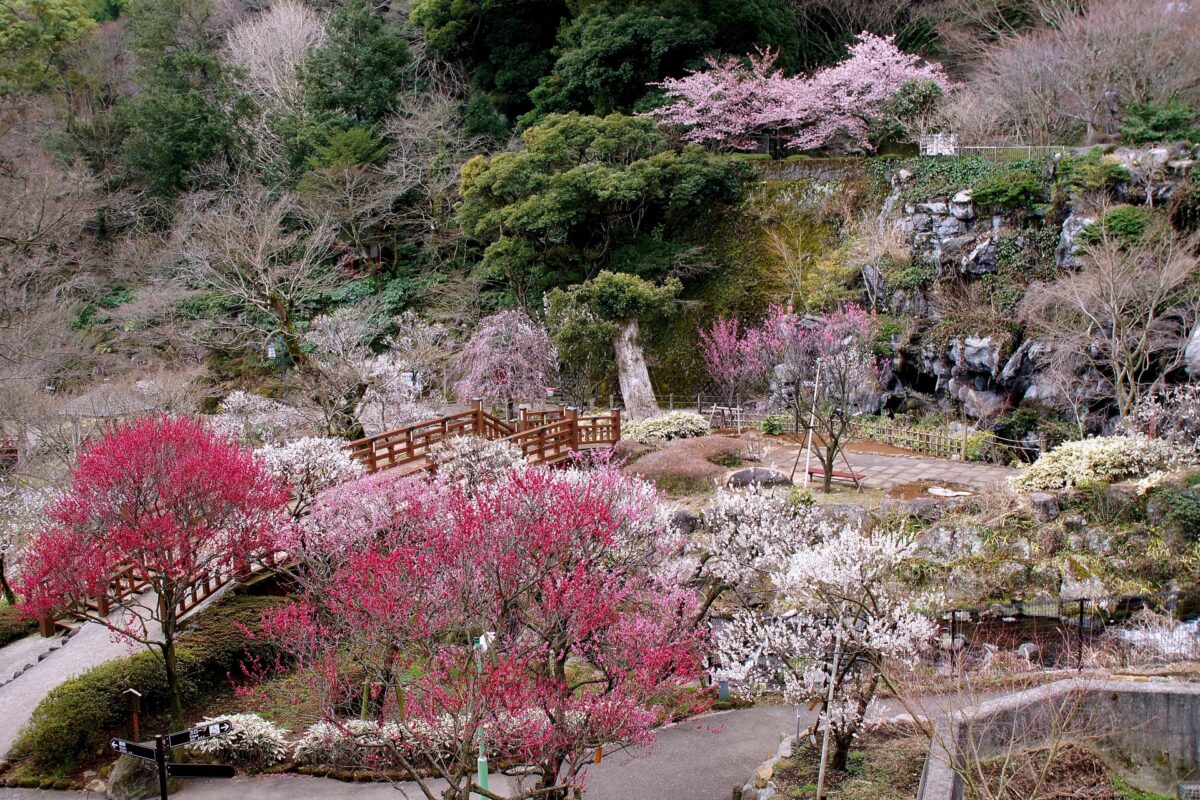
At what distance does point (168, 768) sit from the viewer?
802 cm

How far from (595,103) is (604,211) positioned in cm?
621

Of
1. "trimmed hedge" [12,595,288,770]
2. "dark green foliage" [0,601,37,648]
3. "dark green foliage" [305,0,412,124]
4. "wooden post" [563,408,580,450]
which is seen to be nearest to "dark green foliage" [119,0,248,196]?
"dark green foliage" [305,0,412,124]

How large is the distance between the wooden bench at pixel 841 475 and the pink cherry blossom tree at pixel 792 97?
1203 cm

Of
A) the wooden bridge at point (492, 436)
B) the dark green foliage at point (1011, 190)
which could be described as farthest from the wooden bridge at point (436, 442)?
the dark green foliage at point (1011, 190)

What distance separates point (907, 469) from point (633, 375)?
26.7 feet

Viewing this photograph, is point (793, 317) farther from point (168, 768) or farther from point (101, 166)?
point (101, 166)

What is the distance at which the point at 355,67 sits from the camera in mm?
Answer: 32969

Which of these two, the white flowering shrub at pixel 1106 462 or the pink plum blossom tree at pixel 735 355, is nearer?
the white flowering shrub at pixel 1106 462

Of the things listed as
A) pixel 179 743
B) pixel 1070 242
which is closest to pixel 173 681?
pixel 179 743

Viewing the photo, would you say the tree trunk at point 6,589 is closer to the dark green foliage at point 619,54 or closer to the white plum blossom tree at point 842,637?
the white plum blossom tree at point 842,637

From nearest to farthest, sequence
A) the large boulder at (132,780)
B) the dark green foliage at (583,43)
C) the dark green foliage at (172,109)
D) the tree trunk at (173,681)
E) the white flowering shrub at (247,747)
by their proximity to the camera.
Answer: the large boulder at (132,780) → the white flowering shrub at (247,747) → the tree trunk at (173,681) → the dark green foliage at (583,43) → the dark green foliage at (172,109)

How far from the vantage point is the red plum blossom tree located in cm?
1166

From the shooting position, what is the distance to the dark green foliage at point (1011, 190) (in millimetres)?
22391

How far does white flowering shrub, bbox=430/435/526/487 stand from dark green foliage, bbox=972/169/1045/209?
1333 centimetres
